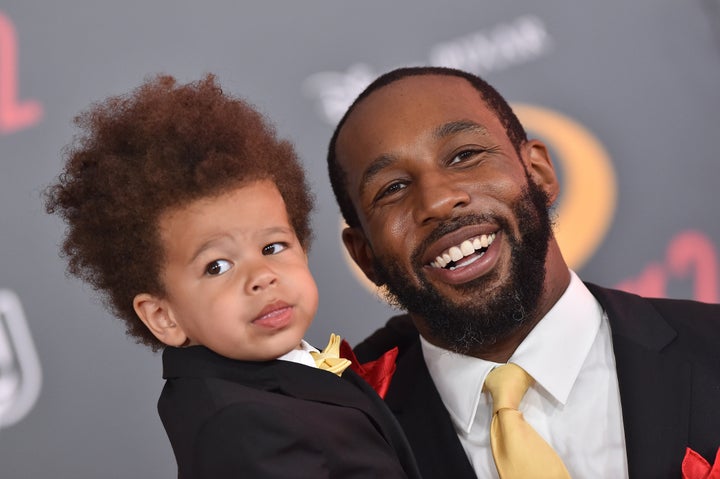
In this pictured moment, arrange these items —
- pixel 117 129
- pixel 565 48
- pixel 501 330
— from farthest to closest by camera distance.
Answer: pixel 565 48, pixel 501 330, pixel 117 129

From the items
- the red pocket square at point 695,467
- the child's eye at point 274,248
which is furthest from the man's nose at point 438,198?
the red pocket square at point 695,467

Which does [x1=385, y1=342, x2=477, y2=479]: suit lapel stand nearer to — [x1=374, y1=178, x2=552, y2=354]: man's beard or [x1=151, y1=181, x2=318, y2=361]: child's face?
[x1=374, y1=178, x2=552, y2=354]: man's beard

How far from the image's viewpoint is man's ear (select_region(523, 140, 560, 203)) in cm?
214

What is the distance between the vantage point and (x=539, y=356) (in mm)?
1898

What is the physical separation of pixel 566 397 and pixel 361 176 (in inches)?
23.3

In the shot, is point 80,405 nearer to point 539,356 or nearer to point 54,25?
point 54,25

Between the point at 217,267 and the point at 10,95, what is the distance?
3.96 feet

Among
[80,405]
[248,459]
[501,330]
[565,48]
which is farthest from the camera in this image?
[565,48]

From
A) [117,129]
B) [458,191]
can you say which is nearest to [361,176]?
[458,191]

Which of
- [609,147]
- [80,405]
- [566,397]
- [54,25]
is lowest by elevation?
[566,397]

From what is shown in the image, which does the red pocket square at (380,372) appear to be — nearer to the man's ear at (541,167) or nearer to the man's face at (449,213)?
the man's face at (449,213)

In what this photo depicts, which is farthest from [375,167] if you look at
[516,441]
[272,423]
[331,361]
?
[272,423]

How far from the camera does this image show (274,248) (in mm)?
1657

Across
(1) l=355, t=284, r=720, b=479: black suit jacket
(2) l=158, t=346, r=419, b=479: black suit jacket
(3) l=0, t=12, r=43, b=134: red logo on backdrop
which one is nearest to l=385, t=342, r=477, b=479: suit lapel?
(1) l=355, t=284, r=720, b=479: black suit jacket
